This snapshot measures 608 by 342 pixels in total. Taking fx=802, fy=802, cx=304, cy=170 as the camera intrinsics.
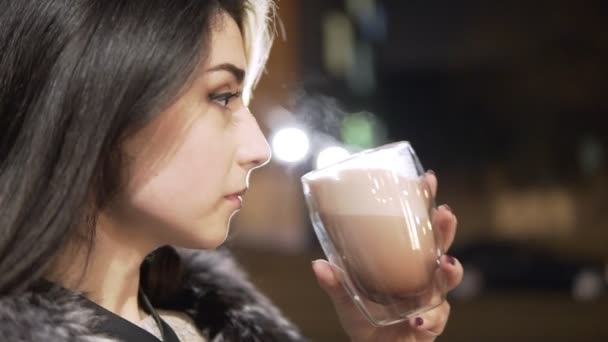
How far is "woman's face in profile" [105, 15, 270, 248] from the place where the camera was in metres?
0.86

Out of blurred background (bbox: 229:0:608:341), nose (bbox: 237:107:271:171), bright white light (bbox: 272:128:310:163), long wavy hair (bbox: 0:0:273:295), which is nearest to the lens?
long wavy hair (bbox: 0:0:273:295)

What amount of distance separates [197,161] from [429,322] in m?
0.35

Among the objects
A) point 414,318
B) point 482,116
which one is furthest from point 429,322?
point 482,116

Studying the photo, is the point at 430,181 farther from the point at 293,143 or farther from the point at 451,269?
the point at 293,143

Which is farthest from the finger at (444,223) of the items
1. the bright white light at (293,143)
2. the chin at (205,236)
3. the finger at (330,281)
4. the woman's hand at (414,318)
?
the bright white light at (293,143)

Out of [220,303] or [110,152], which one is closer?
[110,152]

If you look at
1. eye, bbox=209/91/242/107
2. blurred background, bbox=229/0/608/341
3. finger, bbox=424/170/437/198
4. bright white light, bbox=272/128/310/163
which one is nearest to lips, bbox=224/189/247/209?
eye, bbox=209/91/242/107

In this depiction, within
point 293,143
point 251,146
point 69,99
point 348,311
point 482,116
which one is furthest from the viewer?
point 482,116

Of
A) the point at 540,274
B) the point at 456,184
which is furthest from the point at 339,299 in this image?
the point at 456,184

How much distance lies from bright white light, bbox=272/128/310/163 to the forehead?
0.46 meters

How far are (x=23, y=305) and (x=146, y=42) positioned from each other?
297mm

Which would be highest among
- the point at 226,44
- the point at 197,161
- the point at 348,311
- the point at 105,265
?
the point at 226,44

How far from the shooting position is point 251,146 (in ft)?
3.01

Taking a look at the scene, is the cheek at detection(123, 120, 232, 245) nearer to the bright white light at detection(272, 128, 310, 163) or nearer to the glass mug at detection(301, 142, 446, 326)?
the glass mug at detection(301, 142, 446, 326)
